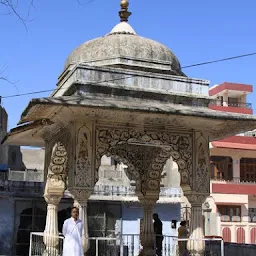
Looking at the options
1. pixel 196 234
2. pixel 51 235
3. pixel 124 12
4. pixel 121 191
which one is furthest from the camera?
pixel 121 191

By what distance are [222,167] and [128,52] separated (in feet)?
63.2

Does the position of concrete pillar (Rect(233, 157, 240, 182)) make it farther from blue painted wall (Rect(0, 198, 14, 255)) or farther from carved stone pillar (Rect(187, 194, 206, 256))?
carved stone pillar (Rect(187, 194, 206, 256))

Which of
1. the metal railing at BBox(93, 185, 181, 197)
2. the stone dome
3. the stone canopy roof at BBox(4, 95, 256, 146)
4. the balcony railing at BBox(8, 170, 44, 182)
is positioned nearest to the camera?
the stone canopy roof at BBox(4, 95, 256, 146)

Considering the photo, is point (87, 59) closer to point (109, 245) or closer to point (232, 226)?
point (109, 245)

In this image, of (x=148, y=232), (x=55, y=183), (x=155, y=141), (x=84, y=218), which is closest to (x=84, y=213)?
(x=84, y=218)

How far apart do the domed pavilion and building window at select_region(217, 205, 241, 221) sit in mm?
16406

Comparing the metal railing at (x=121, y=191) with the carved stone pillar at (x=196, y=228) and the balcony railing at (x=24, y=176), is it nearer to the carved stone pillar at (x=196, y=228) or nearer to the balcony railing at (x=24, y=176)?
the balcony railing at (x=24, y=176)

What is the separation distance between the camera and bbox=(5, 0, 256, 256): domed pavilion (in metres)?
9.43

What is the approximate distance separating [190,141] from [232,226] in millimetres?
18121

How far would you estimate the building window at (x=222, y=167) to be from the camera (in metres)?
28.7

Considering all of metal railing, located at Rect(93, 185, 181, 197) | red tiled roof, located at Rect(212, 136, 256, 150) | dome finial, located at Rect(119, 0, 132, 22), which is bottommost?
metal railing, located at Rect(93, 185, 181, 197)

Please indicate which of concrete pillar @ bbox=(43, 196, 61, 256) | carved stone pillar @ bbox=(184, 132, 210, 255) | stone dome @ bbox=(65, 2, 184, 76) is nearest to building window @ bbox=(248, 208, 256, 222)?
stone dome @ bbox=(65, 2, 184, 76)

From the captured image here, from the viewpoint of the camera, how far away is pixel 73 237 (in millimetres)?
8516

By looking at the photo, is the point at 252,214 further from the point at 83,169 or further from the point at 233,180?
the point at 83,169
